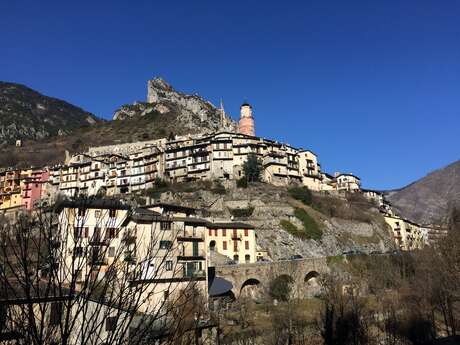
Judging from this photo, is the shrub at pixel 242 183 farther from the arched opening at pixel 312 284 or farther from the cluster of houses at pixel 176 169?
the arched opening at pixel 312 284

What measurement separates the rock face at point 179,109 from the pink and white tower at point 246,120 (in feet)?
65.5

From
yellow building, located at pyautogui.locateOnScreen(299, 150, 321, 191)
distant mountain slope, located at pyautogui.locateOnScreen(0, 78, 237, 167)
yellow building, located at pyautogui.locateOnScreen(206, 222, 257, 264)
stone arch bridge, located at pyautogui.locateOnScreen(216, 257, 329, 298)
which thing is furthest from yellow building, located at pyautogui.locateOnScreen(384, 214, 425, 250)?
distant mountain slope, located at pyautogui.locateOnScreen(0, 78, 237, 167)

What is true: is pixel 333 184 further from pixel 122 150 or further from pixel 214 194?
pixel 122 150

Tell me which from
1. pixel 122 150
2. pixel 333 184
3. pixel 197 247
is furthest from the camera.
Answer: pixel 122 150

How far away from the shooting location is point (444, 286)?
39969 millimetres

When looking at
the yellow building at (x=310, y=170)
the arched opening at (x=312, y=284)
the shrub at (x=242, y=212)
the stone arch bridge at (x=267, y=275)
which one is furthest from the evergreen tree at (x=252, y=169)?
the arched opening at (x=312, y=284)

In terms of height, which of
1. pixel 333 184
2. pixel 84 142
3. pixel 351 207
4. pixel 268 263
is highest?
pixel 84 142

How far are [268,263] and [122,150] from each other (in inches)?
3083

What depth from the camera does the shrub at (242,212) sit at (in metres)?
67.9

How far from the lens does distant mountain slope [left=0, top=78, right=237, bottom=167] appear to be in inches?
5172

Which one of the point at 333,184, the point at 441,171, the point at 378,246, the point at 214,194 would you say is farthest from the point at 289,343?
the point at 441,171

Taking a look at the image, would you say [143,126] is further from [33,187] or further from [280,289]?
[280,289]

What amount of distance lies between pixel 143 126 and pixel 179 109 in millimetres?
17613

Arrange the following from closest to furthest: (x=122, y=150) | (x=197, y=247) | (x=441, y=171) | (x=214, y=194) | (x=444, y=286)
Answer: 1. (x=444, y=286)
2. (x=197, y=247)
3. (x=214, y=194)
4. (x=122, y=150)
5. (x=441, y=171)
